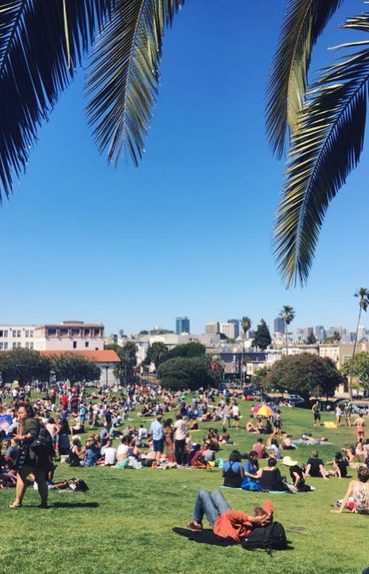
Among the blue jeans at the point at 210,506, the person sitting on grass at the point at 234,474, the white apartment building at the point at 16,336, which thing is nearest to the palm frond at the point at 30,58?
the blue jeans at the point at 210,506

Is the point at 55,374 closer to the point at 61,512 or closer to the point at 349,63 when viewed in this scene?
the point at 61,512

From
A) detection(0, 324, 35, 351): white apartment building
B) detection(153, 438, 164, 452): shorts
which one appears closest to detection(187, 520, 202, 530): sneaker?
detection(153, 438, 164, 452): shorts

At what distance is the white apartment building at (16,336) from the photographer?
133 m

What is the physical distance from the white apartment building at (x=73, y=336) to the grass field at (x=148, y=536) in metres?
113

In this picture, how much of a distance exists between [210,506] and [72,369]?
77.7 meters

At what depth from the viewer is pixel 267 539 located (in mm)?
7043

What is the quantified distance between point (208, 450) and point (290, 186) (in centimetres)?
1332

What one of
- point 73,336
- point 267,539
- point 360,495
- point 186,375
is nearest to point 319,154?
point 267,539

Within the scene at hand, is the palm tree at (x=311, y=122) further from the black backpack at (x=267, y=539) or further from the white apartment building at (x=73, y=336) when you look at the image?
the white apartment building at (x=73, y=336)

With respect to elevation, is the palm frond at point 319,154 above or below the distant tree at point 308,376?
above

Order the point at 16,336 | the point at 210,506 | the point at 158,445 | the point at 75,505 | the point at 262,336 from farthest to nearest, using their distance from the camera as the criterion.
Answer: the point at 262,336, the point at 16,336, the point at 158,445, the point at 75,505, the point at 210,506

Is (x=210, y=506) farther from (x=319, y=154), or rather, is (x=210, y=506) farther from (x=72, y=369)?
(x=72, y=369)

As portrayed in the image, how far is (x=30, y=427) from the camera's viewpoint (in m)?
8.71

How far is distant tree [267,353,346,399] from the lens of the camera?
6172cm
